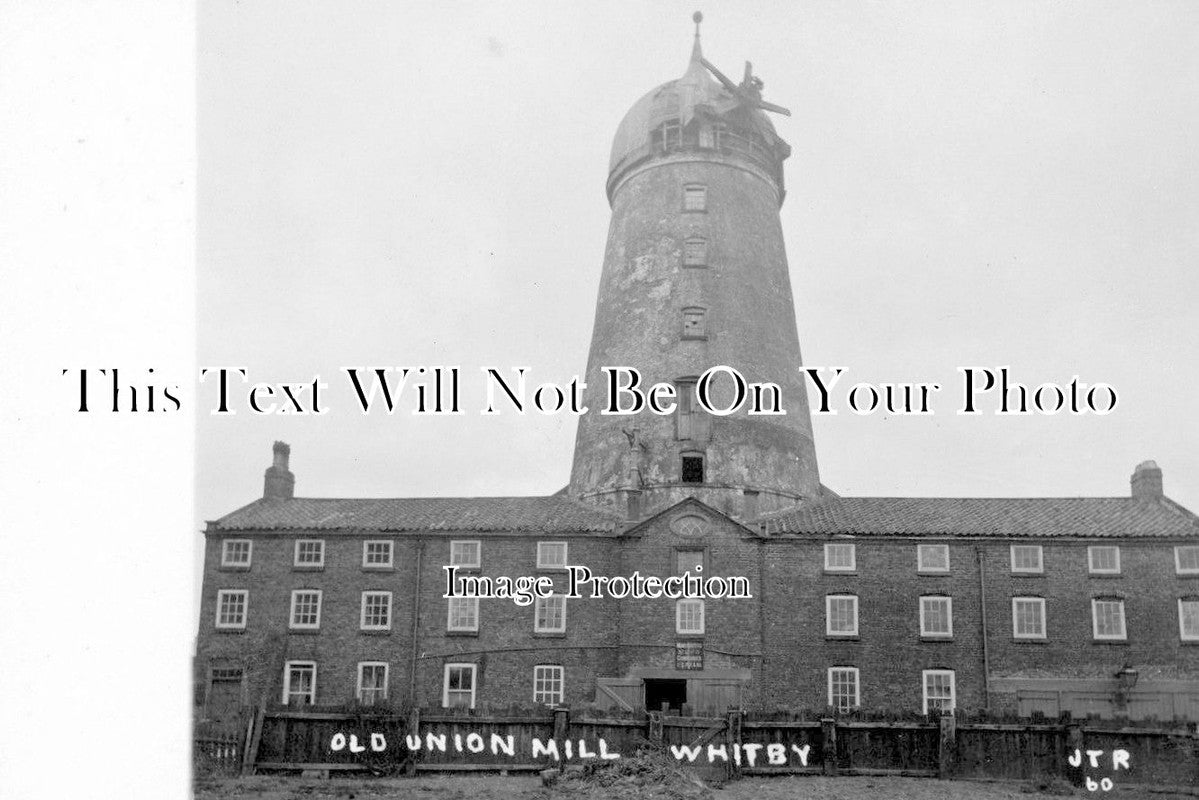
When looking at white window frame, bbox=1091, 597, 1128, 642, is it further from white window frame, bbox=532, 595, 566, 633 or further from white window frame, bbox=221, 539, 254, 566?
white window frame, bbox=221, 539, 254, 566

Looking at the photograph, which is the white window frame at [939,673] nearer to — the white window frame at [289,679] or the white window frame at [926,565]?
the white window frame at [926,565]

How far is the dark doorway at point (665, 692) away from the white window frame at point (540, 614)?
10.2 feet

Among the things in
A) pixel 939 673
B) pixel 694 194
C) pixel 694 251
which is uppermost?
pixel 694 194

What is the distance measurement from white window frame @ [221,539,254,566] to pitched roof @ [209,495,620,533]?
1.40ft

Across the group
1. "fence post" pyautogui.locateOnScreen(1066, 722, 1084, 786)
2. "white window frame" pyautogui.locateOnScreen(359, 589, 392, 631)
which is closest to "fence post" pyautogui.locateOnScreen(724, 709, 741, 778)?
"fence post" pyautogui.locateOnScreen(1066, 722, 1084, 786)

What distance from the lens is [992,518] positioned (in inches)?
1483

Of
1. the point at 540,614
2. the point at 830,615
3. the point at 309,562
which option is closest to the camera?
the point at 830,615

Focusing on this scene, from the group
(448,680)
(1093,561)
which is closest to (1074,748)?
(1093,561)

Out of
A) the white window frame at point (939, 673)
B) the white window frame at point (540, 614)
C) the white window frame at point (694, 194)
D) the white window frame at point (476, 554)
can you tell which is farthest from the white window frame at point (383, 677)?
the white window frame at point (694, 194)

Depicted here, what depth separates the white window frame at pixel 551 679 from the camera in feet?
119

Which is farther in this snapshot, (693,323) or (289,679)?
(693,323)

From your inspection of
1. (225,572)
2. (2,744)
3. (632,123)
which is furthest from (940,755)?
(632,123)

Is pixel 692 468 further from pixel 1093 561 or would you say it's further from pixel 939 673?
pixel 1093 561

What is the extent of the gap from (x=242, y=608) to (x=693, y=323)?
55.7ft
